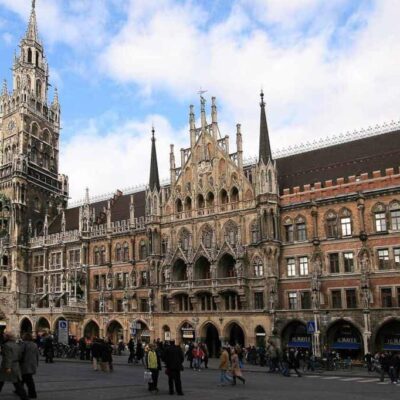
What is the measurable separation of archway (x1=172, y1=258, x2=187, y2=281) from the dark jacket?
108ft

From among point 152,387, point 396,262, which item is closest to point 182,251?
point 396,262

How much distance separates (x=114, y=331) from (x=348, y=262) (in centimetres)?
2664

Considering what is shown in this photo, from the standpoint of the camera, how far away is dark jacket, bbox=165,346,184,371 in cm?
1825

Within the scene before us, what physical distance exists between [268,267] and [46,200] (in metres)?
37.5

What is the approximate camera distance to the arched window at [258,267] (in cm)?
4653

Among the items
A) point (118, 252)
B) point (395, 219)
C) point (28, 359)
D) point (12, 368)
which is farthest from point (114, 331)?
point (12, 368)

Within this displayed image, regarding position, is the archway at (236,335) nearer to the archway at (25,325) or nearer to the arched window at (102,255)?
the arched window at (102,255)

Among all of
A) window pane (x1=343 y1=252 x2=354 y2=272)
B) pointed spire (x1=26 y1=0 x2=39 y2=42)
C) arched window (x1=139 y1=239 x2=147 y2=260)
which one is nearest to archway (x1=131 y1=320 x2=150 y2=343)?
arched window (x1=139 y1=239 x2=147 y2=260)

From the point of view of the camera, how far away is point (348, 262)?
4275 cm

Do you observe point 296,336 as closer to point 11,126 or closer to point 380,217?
point 380,217

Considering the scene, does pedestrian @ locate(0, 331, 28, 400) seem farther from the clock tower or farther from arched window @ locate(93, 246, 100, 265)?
the clock tower

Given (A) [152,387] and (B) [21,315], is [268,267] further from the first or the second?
(B) [21,315]

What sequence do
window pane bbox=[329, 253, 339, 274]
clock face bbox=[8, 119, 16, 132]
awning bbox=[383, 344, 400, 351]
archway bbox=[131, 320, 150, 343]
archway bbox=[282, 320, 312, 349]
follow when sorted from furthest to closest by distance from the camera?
clock face bbox=[8, 119, 16, 132], archway bbox=[131, 320, 150, 343], archway bbox=[282, 320, 312, 349], window pane bbox=[329, 253, 339, 274], awning bbox=[383, 344, 400, 351]

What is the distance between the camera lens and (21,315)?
64.7 meters
